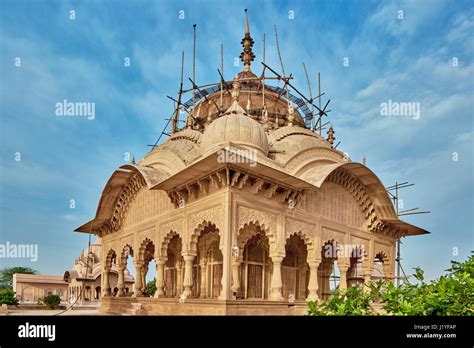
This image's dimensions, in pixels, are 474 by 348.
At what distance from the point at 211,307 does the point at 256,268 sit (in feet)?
11.4

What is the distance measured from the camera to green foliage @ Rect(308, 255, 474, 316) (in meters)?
3.67

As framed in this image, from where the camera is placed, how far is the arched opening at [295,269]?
15.0m

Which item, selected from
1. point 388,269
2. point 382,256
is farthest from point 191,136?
point 388,269

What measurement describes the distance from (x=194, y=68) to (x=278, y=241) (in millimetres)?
10879

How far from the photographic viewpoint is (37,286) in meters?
32.2

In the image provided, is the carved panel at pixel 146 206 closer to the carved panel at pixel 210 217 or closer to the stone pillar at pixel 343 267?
the carved panel at pixel 210 217

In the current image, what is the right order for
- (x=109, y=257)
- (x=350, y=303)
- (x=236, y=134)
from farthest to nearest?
(x=109, y=257)
(x=236, y=134)
(x=350, y=303)

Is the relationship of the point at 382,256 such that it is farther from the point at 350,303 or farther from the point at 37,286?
the point at 37,286

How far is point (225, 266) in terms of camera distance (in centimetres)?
1073

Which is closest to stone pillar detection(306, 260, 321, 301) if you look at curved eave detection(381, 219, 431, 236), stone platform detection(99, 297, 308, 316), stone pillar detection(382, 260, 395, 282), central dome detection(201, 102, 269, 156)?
stone platform detection(99, 297, 308, 316)

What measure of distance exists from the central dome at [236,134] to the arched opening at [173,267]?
507cm

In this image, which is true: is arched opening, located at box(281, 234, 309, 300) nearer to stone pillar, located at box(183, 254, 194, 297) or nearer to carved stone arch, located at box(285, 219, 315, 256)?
carved stone arch, located at box(285, 219, 315, 256)

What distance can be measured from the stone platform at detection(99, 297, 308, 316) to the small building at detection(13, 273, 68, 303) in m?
20.0
